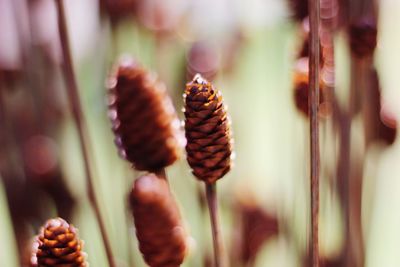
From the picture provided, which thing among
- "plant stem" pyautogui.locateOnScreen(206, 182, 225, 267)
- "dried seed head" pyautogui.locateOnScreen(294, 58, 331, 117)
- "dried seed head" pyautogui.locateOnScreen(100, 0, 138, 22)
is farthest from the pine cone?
"dried seed head" pyautogui.locateOnScreen(100, 0, 138, 22)

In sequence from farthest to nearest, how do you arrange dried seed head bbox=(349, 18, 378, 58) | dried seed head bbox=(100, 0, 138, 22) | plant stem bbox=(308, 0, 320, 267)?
1. dried seed head bbox=(100, 0, 138, 22)
2. dried seed head bbox=(349, 18, 378, 58)
3. plant stem bbox=(308, 0, 320, 267)

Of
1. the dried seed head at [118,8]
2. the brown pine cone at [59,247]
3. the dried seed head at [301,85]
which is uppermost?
the dried seed head at [118,8]

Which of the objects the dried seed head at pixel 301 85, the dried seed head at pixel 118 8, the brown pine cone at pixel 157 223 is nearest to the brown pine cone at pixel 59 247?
the brown pine cone at pixel 157 223

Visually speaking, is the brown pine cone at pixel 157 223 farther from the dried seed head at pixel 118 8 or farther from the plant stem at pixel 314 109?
the dried seed head at pixel 118 8

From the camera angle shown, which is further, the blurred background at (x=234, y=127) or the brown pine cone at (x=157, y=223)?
the blurred background at (x=234, y=127)

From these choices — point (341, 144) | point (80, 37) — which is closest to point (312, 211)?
point (341, 144)

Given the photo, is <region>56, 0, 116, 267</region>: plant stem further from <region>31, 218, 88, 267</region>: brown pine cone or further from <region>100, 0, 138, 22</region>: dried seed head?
<region>100, 0, 138, 22</region>: dried seed head

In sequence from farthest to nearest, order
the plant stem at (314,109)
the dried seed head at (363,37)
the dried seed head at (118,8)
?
the dried seed head at (118,8) → the dried seed head at (363,37) → the plant stem at (314,109)
